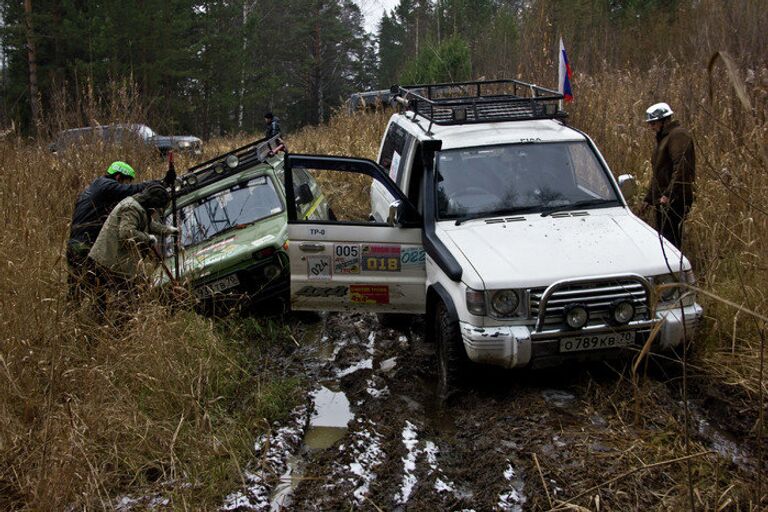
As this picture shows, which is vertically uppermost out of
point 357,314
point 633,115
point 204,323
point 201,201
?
point 633,115

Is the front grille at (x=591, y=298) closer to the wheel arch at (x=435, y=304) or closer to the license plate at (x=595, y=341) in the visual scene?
the license plate at (x=595, y=341)

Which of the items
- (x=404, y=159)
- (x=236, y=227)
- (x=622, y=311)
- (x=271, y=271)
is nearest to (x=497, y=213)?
(x=622, y=311)

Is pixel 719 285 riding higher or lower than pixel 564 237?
lower

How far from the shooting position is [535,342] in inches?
213

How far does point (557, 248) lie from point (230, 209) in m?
4.07

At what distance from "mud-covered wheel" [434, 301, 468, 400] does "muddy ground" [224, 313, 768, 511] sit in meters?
0.13

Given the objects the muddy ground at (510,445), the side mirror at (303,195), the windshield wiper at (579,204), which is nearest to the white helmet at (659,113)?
the windshield wiper at (579,204)

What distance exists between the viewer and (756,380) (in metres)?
5.28

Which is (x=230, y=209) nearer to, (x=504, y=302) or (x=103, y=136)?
(x=103, y=136)

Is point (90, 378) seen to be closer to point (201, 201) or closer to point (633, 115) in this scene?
point (201, 201)

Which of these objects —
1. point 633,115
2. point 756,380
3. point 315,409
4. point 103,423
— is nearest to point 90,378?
point 103,423

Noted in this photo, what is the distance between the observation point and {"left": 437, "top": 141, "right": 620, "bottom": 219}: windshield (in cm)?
659

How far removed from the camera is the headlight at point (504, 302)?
17.9 feet

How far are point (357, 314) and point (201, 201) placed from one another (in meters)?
2.09
